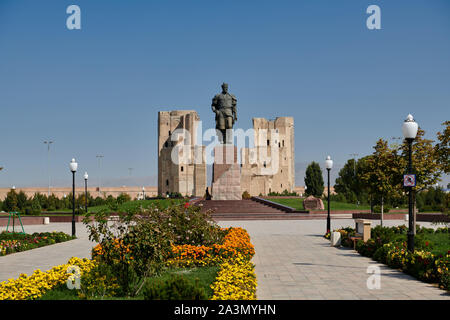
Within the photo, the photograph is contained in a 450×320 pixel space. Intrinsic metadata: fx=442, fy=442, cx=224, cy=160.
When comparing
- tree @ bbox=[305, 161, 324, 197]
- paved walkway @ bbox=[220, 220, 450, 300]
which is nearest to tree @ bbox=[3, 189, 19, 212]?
paved walkway @ bbox=[220, 220, 450, 300]

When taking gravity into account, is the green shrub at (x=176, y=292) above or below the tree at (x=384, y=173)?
below

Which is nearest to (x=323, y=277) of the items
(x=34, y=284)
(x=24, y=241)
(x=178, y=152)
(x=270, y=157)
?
(x=34, y=284)

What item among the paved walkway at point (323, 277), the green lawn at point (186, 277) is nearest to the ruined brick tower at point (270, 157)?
the paved walkway at point (323, 277)

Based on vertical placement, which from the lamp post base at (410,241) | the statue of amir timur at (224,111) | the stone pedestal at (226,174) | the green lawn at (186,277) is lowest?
the green lawn at (186,277)

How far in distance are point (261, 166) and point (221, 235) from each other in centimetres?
7398

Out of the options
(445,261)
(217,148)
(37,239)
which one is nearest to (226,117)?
(217,148)

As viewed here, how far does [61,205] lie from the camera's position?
45.1 m

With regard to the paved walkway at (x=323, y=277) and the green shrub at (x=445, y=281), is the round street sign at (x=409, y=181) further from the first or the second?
the green shrub at (x=445, y=281)

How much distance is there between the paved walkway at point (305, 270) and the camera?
823cm

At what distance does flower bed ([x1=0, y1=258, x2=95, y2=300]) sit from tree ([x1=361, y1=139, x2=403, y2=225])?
12753mm

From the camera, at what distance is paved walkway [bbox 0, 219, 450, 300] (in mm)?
8227

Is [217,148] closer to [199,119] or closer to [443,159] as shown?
[443,159]

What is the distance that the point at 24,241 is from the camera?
17.0 metres

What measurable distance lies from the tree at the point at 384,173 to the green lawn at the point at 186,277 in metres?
10.4
